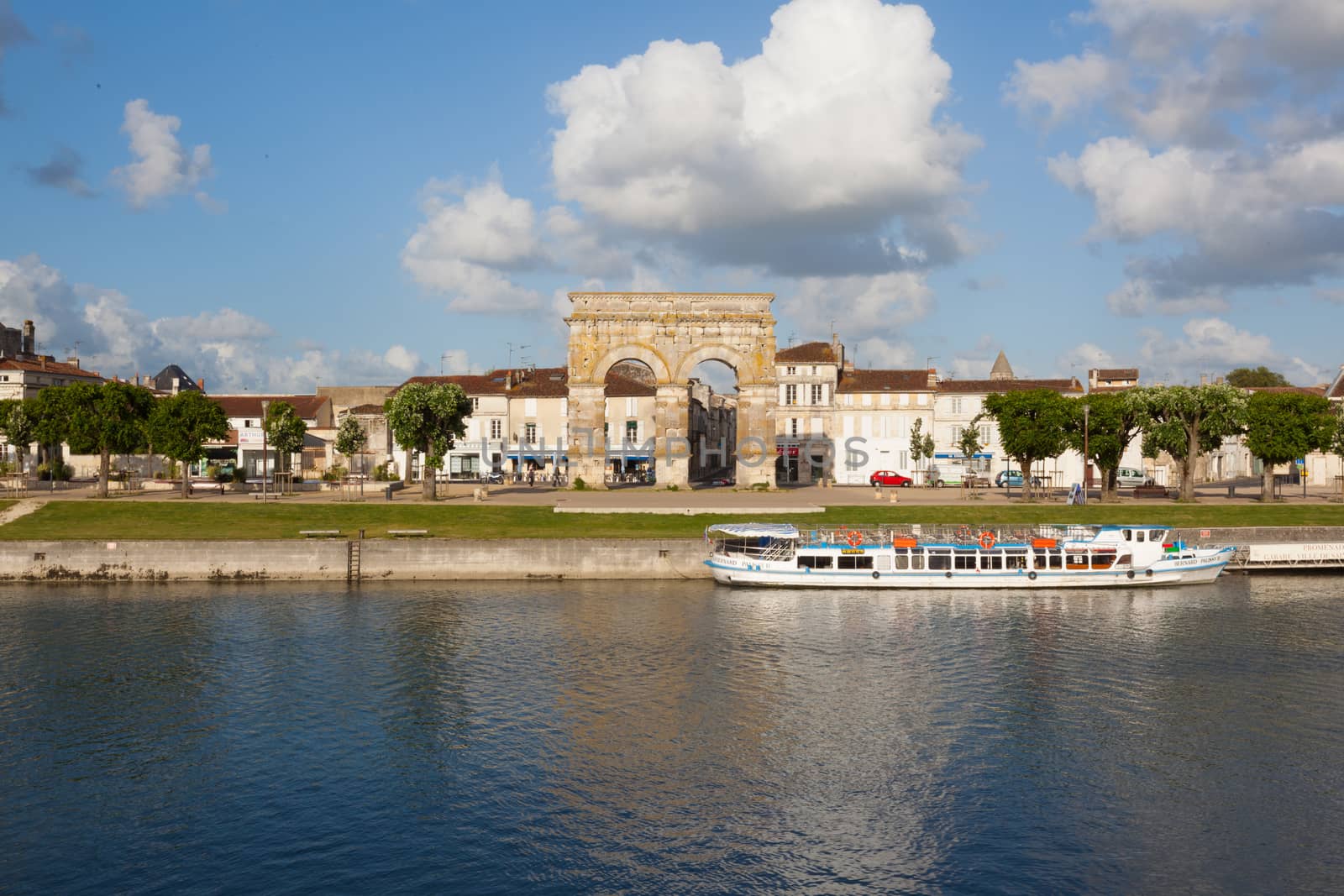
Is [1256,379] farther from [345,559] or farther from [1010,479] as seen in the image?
[345,559]

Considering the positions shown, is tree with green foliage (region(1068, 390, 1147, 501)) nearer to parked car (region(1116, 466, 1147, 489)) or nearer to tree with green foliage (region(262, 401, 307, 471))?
parked car (region(1116, 466, 1147, 489))

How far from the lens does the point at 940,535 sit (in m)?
56.5

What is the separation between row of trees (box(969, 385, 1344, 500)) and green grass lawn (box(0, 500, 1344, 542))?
A: 4.99 m

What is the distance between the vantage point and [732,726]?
94.9 ft

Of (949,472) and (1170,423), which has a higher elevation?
(1170,423)

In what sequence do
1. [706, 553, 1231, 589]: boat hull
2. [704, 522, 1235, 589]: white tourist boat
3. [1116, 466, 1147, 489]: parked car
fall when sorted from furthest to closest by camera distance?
[1116, 466, 1147, 489]: parked car < [704, 522, 1235, 589]: white tourist boat < [706, 553, 1231, 589]: boat hull

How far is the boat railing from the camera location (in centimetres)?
5338

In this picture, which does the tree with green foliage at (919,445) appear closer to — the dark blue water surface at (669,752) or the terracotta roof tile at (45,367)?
the dark blue water surface at (669,752)

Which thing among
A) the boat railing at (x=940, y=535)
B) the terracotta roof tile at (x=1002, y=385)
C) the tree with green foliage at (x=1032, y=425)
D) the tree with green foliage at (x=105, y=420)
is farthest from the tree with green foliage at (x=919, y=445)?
the tree with green foliage at (x=105, y=420)

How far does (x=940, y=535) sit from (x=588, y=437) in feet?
94.8

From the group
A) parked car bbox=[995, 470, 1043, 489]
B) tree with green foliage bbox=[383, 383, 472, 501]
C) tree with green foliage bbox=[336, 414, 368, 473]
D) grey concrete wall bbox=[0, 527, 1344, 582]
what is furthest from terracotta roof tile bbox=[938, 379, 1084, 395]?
tree with green foliage bbox=[336, 414, 368, 473]

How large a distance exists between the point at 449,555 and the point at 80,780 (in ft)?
95.0

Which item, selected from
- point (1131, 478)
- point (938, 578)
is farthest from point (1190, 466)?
point (938, 578)

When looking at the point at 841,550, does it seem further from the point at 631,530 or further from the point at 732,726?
the point at 732,726
